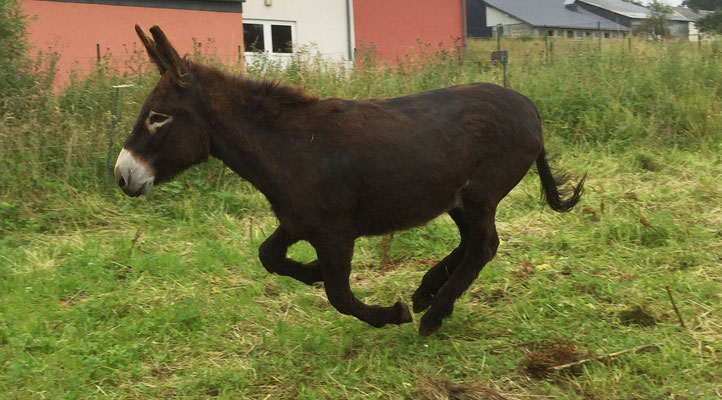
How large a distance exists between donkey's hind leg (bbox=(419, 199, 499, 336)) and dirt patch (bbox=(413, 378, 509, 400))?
76 centimetres

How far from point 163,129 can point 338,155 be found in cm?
99

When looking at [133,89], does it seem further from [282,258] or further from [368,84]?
[282,258]

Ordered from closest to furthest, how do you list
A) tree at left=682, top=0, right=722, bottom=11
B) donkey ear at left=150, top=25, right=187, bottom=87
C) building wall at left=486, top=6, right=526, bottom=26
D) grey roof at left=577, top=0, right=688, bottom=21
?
1. donkey ear at left=150, top=25, right=187, bottom=87
2. building wall at left=486, top=6, right=526, bottom=26
3. grey roof at left=577, top=0, right=688, bottom=21
4. tree at left=682, top=0, right=722, bottom=11

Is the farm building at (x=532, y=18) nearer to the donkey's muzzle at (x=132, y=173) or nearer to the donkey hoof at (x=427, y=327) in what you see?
the donkey hoof at (x=427, y=327)

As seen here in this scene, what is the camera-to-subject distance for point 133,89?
8188 millimetres

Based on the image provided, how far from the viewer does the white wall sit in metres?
20.9

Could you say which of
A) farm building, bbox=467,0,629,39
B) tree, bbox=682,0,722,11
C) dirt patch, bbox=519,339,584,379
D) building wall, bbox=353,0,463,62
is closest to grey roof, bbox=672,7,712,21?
tree, bbox=682,0,722,11

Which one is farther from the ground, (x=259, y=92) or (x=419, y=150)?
(x=259, y=92)

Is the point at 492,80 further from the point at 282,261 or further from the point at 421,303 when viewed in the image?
the point at 282,261

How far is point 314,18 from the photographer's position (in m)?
21.7

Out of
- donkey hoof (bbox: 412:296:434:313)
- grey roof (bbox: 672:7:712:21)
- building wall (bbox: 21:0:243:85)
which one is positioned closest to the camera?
donkey hoof (bbox: 412:296:434:313)

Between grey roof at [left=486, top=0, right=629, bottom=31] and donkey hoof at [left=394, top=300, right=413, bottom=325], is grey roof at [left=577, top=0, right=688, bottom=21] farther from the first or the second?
donkey hoof at [left=394, top=300, right=413, bottom=325]

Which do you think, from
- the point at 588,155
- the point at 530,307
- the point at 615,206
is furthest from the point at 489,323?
the point at 588,155

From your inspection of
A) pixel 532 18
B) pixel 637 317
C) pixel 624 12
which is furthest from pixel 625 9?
pixel 637 317
